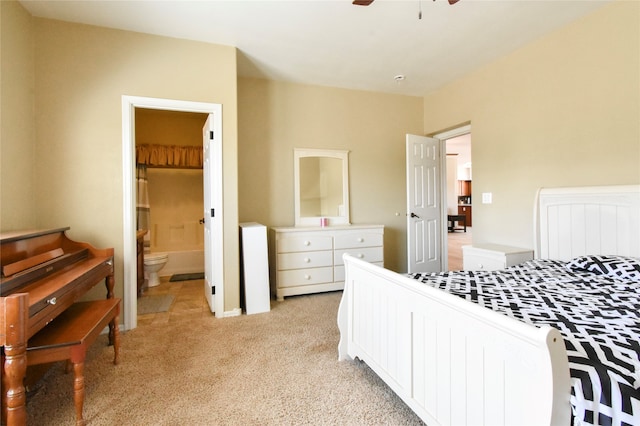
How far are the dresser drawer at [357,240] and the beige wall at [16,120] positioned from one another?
9.14 ft

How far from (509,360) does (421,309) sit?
0.42 m

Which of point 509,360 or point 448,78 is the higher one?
point 448,78

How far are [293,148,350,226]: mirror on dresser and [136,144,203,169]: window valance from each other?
1.92 meters

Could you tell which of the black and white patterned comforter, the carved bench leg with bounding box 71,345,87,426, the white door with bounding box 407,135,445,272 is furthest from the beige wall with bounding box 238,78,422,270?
the carved bench leg with bounding box 71,345,87,426

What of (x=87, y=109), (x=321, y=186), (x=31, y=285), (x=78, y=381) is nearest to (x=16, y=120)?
(x=87, y=109)

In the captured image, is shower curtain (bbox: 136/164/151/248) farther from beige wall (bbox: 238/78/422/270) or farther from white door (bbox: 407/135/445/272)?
white door (bbox: 407/135/445/272)

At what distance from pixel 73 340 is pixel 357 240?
272 cm

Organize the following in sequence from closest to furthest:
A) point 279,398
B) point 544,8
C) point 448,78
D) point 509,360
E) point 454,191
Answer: point 509,360, point 279,398, point 544,8, point 448,78, point 454,191

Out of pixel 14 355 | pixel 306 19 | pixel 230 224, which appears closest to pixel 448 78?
pixel 306 19

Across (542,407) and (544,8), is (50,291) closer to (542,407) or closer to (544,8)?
(542,407)

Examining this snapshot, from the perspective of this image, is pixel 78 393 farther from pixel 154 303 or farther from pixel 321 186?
pixel 321 186

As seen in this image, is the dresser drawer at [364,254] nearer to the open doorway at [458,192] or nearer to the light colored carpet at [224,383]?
the light colored carpet at [224,383]

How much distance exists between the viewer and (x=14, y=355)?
120 cm

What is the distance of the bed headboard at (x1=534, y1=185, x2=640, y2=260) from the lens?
83.0 inches
